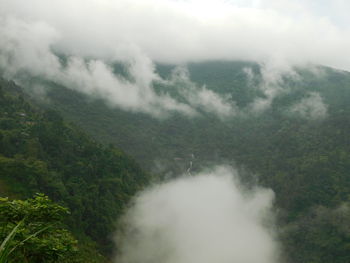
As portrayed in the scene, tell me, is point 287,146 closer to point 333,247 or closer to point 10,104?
point 333,247

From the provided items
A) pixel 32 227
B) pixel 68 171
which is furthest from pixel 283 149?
pixel 32 227

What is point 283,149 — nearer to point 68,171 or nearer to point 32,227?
point 68,171

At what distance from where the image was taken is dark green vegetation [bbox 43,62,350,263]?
8931cm

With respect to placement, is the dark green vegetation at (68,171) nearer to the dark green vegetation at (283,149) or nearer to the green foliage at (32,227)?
the green foliage at (32,227)

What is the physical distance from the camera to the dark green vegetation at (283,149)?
8931 cm

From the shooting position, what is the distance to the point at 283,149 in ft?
459

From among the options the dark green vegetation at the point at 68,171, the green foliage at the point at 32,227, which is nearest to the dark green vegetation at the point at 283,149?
the dark green vegetation at the point at 68,171

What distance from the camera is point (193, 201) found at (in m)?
113

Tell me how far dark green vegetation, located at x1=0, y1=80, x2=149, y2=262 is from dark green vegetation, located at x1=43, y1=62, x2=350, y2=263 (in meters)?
42.3

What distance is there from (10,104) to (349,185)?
303 feet

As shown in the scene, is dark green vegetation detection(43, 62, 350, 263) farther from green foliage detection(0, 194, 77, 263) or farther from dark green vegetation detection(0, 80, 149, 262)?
green foliage detection(0, 194, 77, 263)

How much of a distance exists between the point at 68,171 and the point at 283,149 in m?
94.2

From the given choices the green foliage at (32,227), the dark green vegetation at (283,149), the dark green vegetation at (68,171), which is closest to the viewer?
the green foliage at (32,227)

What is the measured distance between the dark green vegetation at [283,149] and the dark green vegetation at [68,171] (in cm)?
4225
